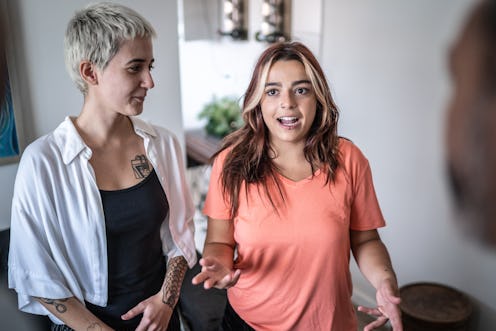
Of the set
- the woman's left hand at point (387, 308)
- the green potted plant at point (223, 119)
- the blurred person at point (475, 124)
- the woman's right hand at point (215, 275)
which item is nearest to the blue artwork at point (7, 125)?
the woman's right hand at point (215, 275)

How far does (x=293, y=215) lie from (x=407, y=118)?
1483 millimetres

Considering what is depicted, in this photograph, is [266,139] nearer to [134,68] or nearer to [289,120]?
[289,120]

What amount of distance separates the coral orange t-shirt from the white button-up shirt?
1.15 feet

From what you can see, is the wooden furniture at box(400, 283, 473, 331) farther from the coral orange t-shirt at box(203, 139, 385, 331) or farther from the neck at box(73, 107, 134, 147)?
the neck at box(73, 107, 134, 147)

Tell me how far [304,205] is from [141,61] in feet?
1.98

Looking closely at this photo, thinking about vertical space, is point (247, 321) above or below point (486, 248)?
above

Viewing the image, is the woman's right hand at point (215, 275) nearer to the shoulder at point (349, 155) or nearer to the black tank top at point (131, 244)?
the black tank top at point (131, 244)

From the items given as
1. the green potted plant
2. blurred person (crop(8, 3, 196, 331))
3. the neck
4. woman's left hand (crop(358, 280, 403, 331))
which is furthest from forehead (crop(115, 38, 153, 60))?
the green potted plant

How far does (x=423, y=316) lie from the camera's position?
224cm

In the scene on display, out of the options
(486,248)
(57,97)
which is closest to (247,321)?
(57,97)

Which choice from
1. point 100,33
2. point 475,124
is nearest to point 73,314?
point 100,33

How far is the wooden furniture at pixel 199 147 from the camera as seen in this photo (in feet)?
12.0

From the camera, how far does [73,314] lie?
1.31 meters

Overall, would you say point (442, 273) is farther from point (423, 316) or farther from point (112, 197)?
point (112, 197)
